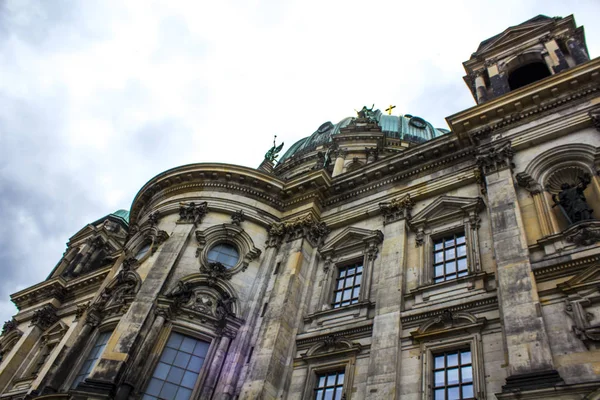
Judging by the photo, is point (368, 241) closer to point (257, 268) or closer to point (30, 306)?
point (257, 268)

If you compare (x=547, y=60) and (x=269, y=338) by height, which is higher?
(x=547, y=60)

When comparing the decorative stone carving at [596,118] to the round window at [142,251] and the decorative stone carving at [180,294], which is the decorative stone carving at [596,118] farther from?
the round window at [142,251]

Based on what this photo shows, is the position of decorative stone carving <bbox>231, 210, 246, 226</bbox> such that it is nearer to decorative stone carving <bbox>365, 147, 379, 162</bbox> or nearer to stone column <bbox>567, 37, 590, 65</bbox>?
stone column <bbox>567, 37, 590, 65</bbox>

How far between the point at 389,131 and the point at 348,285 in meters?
25.1

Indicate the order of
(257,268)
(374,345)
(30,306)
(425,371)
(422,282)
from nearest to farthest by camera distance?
(425,371), (374,345), (422,282), (257,268), (30,306)

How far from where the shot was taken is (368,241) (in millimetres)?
17844

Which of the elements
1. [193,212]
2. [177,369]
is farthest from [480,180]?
[177,369]

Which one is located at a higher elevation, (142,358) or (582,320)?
(582,320)

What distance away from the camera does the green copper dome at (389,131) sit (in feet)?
130

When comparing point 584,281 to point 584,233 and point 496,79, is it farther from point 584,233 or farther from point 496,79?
point 496,79

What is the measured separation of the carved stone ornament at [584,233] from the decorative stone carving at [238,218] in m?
12.2

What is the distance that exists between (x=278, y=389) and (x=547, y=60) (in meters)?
15.9

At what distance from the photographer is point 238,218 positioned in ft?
65.7

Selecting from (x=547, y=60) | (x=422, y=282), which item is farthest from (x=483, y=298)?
(x=547, y=60)
